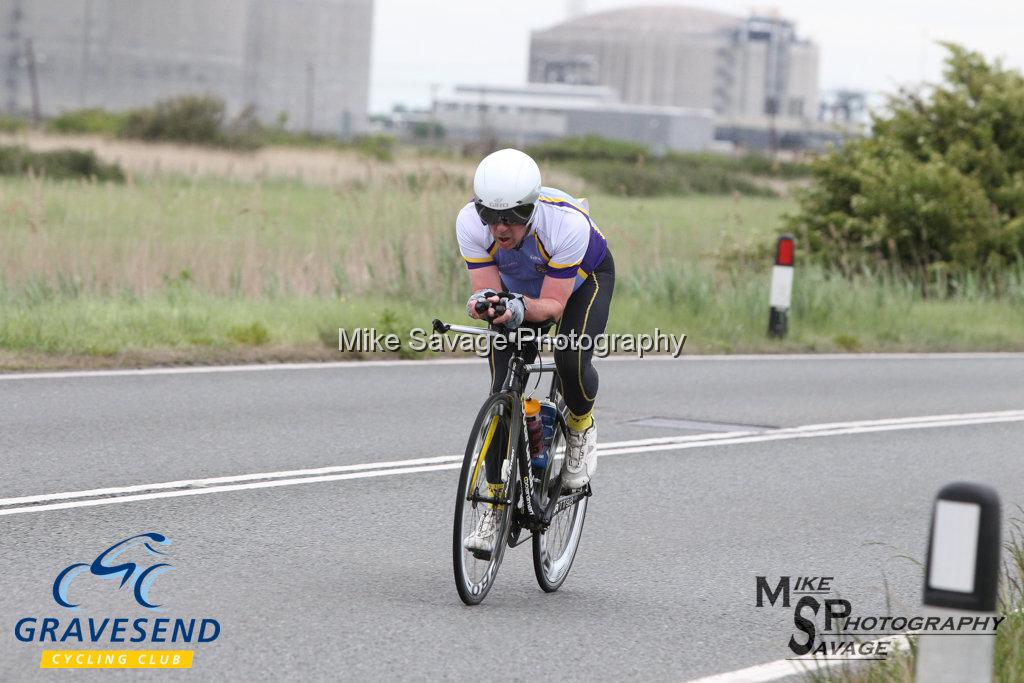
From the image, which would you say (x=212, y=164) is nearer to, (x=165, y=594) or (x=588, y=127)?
(x=165, y=594)

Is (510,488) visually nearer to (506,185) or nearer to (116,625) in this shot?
(506,185)

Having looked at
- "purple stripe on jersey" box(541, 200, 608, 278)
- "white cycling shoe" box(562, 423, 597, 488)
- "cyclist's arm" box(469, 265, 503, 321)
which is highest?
"purple stripe on jersey" box(541, 200, 608, 278)

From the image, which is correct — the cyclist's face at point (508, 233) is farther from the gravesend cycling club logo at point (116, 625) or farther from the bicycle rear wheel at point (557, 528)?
the gravesend cycling club logo at point (116, 625)

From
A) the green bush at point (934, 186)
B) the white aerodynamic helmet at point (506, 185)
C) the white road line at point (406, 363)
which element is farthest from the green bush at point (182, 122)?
the white aerodynamic helmet at point (506, 185)

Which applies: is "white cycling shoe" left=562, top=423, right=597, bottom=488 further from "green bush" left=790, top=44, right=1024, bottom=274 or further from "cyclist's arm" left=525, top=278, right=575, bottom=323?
"green bush" left=790, top=44, right=1024, bottom=274

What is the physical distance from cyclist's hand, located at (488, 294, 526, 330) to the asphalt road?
3.95 ft

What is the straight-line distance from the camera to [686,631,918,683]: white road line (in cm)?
515

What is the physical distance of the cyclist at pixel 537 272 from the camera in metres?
5.71

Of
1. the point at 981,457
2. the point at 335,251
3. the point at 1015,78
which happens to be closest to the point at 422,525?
the point at 981,457

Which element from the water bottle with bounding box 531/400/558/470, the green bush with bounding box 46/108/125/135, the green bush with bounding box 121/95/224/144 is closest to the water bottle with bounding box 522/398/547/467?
the water bottle with bounding box 531/400/558/470

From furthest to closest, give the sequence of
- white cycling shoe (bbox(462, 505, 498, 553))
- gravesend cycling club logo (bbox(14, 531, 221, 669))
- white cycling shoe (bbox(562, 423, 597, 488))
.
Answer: white cycling shoe (bbox(562, 423, 597, 488))
white cycling shoe (bbox(462, 505, 498, 553))
gravesend cycling club logo (bbox(14, 531, 221, 669))

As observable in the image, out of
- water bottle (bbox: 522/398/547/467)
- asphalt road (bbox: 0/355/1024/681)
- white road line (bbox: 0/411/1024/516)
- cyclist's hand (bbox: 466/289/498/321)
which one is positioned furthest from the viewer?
white road line (bbox: 0/411/1024/516)

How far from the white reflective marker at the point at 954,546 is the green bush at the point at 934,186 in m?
18.2

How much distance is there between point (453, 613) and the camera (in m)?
5.89
